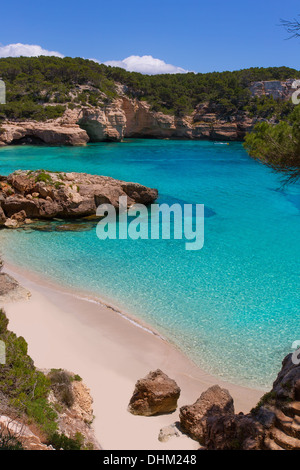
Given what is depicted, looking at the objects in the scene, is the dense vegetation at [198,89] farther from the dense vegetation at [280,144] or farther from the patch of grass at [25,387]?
the patch of grass at [25,387]

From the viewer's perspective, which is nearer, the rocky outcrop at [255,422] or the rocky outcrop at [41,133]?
the rocky outcrop at [255,422]

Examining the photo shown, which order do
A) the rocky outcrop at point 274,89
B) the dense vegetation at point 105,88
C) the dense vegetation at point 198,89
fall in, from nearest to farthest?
the dense vegetation at point 105,88 → the dense vegetation at point 198,89 → the rocky outcrop at point 274,89

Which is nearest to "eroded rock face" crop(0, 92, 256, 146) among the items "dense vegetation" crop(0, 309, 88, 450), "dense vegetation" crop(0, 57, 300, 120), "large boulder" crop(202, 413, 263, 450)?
"dense vegetation" crop(0, 57, 300, 120)

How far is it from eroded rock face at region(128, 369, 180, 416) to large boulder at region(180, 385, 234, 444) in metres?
0.57

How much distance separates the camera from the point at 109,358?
8898mm

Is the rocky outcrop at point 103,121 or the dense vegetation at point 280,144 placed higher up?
the rocky outcrop at point 103,121

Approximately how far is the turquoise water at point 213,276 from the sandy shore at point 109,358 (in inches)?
25.3

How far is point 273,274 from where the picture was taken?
1400 cm

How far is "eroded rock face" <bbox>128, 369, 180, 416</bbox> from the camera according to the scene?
7.08m

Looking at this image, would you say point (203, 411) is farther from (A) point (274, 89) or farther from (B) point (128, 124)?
(A) point (274, 89)

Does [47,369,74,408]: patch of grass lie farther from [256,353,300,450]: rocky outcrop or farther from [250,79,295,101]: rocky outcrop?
[250,79,295,101]: rocky outcrop

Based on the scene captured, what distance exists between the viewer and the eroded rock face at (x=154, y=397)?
279 inches

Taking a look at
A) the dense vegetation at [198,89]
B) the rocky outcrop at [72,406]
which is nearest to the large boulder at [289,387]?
the rocky outcrop at [72,406]
